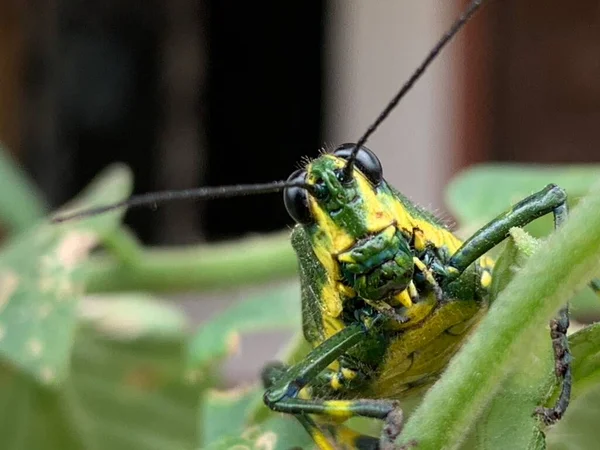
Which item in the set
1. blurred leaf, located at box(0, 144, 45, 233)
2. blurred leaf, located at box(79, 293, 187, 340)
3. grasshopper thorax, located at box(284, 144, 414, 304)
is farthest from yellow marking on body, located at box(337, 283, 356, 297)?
blurred leaf, located at box(0, 144, 45, 233)

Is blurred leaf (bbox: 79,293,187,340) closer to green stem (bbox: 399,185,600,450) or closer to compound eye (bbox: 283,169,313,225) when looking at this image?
compound eye (bbox: 283,169,313,225)

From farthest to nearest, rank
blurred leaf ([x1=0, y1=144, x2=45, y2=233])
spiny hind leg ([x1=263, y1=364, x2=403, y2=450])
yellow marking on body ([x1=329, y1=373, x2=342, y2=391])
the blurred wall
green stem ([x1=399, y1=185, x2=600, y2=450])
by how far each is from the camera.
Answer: the blurred wall → blurred leaf ([x1=0, y1=144, x2=45, y2=233]) → yellow marking on body ([x1=329, y1=373, x2=342, y2=391]) → spiny hind leg ([x1=263, y1=364, x2=403, y2=450]) → green stem ([x1=399, y1=185, x2=600, y2=450])

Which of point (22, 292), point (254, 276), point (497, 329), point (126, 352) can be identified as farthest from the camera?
point (126, 352)

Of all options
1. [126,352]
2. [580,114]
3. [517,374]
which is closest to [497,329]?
[517,374]

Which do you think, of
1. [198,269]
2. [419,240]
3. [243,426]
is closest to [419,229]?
[419,240]

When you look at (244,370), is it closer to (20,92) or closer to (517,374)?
(20,92)

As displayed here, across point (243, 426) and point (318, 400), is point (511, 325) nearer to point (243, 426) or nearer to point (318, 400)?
point (318, 400)

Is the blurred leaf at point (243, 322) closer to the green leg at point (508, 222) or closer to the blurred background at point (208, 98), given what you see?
the green leg at point (508, 222)
